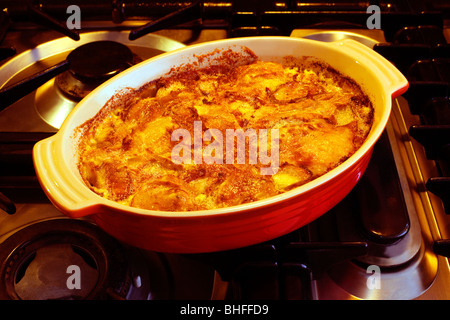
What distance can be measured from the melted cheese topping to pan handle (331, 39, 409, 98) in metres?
0.07

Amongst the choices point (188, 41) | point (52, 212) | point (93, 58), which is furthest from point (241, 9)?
point (52, 212)

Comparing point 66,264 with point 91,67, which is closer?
point 66,264

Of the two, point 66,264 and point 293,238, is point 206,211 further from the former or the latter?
point 66,264

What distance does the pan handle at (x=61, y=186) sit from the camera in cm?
64

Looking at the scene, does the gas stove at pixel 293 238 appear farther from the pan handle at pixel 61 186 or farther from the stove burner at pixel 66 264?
the pan handle at pixel 61 186

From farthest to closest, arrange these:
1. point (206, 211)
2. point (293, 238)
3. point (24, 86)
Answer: point (24, 86) < point (293, 238) < point (206, 211)

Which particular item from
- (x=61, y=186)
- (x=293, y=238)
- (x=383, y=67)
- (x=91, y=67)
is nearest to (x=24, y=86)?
(x=91, y=67)

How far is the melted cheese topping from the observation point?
0.80 metres

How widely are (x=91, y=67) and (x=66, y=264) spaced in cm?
54

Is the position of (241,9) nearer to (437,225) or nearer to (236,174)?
(236,174)

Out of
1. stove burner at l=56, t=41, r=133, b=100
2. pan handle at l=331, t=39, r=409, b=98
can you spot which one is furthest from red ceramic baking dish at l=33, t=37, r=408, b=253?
stove burner at l=56, t=41, r=133, b=100

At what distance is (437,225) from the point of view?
84 centimetres

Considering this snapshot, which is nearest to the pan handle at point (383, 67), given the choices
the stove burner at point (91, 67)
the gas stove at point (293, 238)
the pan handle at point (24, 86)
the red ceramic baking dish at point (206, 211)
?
the red ceramic baking dish at point (206, 211)

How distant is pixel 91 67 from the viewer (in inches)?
42.4
